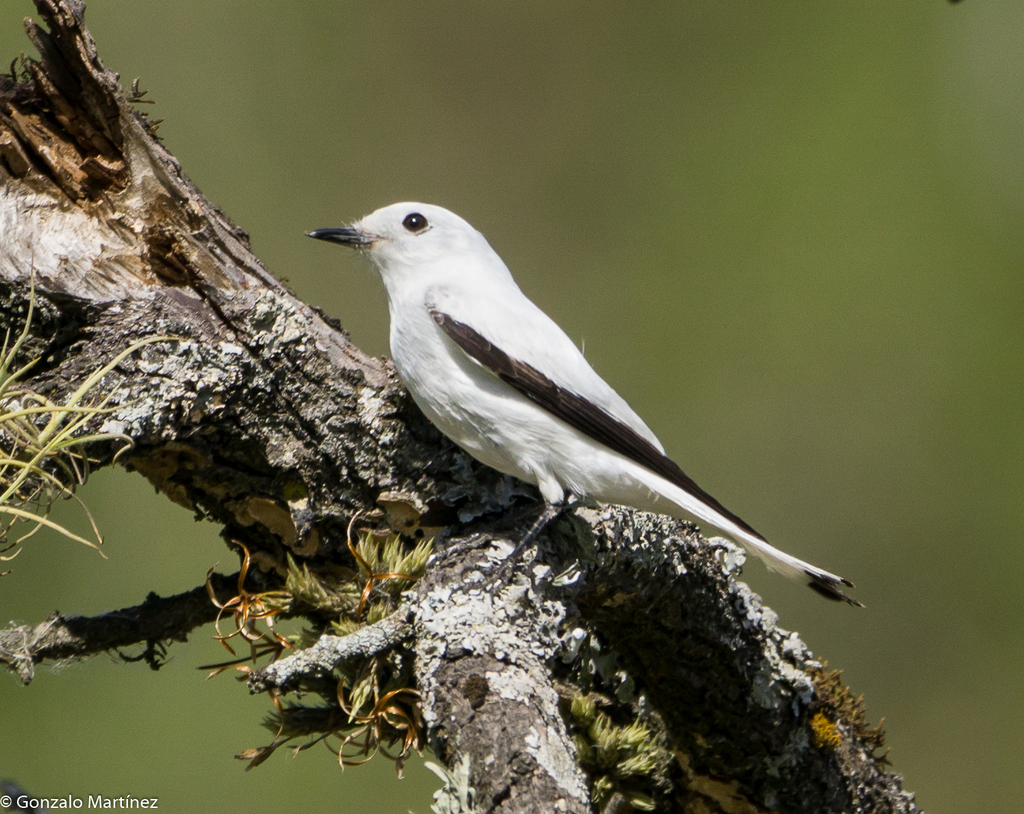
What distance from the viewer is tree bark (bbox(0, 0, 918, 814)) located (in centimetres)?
170

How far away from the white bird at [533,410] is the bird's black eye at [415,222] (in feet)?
0.80

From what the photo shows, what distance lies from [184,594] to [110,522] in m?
2.50

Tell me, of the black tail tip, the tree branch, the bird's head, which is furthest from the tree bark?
the bird's head

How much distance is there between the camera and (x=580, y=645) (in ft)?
6.43

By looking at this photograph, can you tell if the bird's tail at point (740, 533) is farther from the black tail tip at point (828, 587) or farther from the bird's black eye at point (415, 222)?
the bird's black eye at point (415, 222)

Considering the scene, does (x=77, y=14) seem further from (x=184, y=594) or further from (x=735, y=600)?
(x=735, y=600)

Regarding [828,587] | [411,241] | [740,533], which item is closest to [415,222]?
[411,241]

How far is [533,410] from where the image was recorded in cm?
225

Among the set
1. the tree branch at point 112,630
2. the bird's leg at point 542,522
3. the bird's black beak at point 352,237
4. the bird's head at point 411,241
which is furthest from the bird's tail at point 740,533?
the bird's black beak at point 352,237

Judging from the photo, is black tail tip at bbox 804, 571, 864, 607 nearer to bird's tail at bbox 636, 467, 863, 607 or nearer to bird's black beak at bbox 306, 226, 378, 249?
bird's tail at bbox 636, 467, 863, 607

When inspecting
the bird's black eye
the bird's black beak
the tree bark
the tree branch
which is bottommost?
the tree branch

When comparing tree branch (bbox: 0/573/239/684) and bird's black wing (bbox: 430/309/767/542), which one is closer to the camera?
tree branch (bbox: 0/573/239/684)

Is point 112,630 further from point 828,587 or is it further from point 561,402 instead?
point 828,587

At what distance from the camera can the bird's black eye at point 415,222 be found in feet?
8.86
